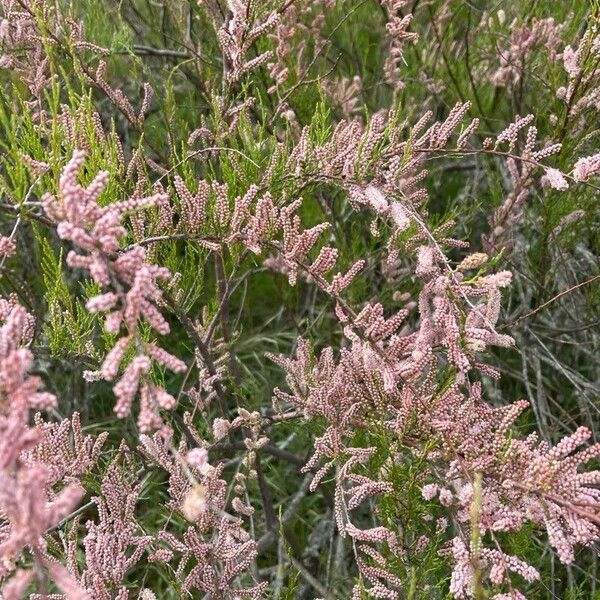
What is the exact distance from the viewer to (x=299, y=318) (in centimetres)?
354

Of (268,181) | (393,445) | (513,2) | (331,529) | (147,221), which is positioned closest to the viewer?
(393,445)

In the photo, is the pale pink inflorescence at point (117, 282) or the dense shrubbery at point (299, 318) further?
the dense shrubbery at point (299, 318)

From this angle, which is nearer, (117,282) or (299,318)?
(117,282)

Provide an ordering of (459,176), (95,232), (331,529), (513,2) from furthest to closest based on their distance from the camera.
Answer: (459,176), (513,2), (331,529), (95,232)

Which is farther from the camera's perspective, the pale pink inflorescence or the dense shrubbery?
the dense shrubbery

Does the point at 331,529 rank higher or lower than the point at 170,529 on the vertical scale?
higher

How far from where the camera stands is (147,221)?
2.09m

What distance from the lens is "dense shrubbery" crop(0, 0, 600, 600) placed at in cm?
140

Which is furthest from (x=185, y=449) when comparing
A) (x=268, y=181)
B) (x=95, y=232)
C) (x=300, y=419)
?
(x=95, y=232)

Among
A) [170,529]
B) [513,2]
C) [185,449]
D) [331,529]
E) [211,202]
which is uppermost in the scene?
[513,2]

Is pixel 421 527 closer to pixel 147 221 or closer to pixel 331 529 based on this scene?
pixel 331 529

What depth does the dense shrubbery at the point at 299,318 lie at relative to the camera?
1.40 m

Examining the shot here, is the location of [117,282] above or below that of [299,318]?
above

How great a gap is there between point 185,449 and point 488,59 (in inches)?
88.7
